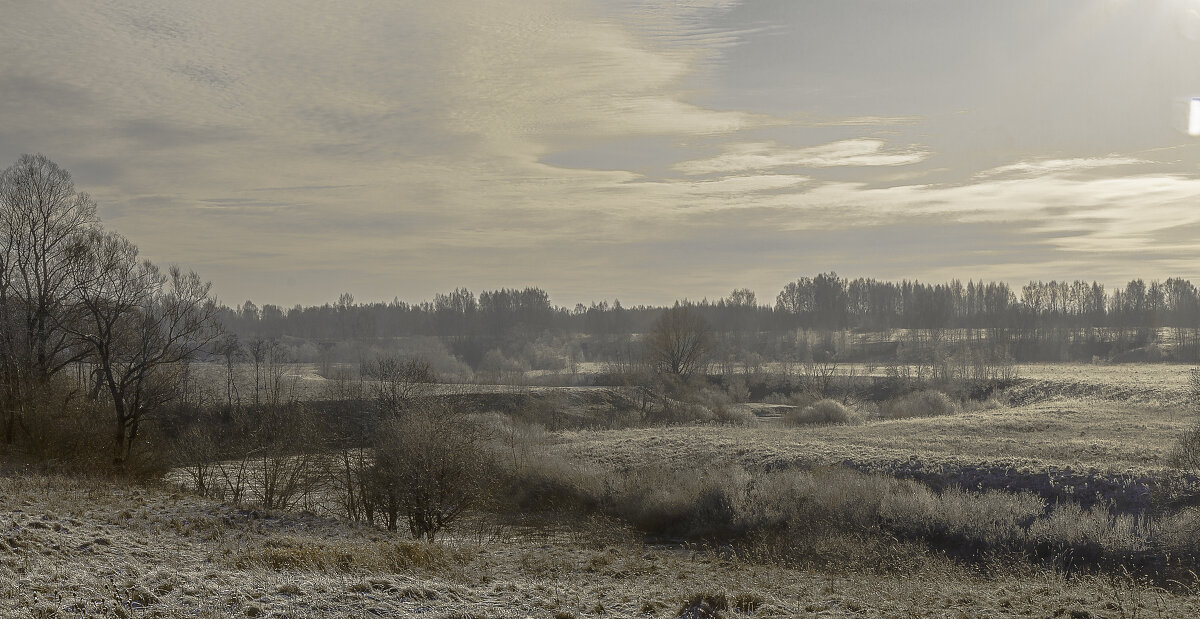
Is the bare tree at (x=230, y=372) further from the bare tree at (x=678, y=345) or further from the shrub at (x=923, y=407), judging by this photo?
the shrub at (x=923, y=407)

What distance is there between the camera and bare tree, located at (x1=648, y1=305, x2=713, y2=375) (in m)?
79.2

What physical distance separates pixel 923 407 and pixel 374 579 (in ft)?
196

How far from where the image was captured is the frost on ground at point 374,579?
10805 millimetres

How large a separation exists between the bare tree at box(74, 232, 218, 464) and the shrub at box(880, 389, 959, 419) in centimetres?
5090

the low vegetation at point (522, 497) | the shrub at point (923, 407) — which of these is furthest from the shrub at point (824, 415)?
the shrub at point (923, 407)

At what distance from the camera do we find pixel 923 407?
210 ft

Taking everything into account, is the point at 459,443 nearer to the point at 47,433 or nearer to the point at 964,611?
the point at 964,611

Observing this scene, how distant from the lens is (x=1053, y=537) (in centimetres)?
2184

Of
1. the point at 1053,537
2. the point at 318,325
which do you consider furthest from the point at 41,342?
the point at 318,325

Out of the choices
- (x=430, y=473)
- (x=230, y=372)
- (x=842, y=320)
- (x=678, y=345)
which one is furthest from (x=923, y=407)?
(x=842, y=320)

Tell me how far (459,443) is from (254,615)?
14314 mm

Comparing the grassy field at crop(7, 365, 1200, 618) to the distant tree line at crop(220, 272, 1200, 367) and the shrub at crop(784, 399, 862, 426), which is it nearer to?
the shrub at crop(784, 399, 862, 426)

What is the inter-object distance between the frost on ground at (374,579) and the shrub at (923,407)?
4552 cm

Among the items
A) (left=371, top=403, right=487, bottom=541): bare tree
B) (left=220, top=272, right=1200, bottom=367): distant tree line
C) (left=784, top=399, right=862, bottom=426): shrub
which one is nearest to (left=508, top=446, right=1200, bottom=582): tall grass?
(left=371, top=403, right=487, bottom=541): bare tree
